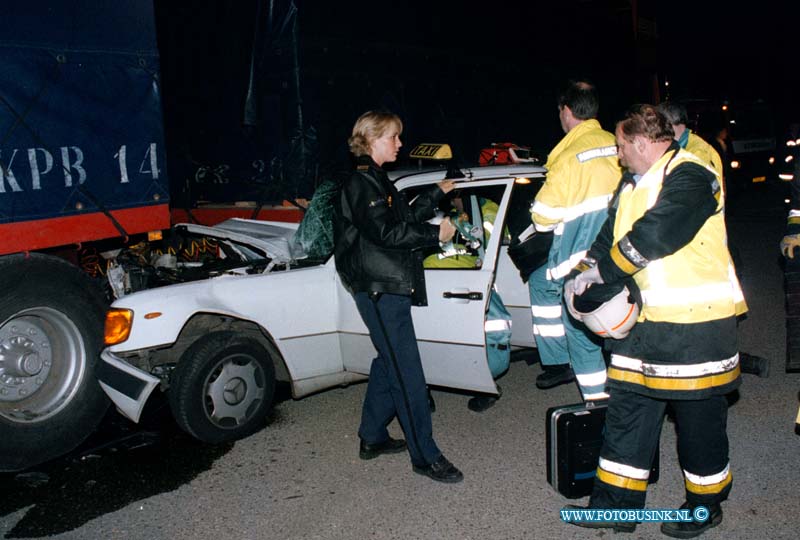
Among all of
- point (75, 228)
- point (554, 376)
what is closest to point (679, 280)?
point (554, 376)

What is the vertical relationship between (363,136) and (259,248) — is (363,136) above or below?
above

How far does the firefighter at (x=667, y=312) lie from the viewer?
3.11m

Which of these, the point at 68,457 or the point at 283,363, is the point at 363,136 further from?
the point at 68,457

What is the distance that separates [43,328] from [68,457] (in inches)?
32.2

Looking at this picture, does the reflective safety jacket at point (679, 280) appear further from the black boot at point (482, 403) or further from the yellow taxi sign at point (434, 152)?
the yellow taxi sign at point (434, 152)

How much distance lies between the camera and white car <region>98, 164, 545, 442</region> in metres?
4.59

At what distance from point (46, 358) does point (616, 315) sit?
3476 mm

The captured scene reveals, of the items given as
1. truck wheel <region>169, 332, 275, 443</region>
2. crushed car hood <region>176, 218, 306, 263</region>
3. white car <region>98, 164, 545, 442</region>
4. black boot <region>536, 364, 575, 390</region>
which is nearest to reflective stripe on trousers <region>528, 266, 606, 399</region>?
black boot <region>536, 364, 575, 390</region>

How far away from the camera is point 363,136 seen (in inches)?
159

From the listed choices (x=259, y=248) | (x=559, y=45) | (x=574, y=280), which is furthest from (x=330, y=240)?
(x=559, y=45)

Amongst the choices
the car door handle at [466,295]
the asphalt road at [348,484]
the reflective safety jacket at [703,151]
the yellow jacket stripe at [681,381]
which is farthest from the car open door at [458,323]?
the yellow jacket stripe at [681,381]

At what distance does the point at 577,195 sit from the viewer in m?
4.46

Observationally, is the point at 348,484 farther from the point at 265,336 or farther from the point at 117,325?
the point at 117,325

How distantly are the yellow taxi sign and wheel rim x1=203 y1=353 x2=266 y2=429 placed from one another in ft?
6.72
